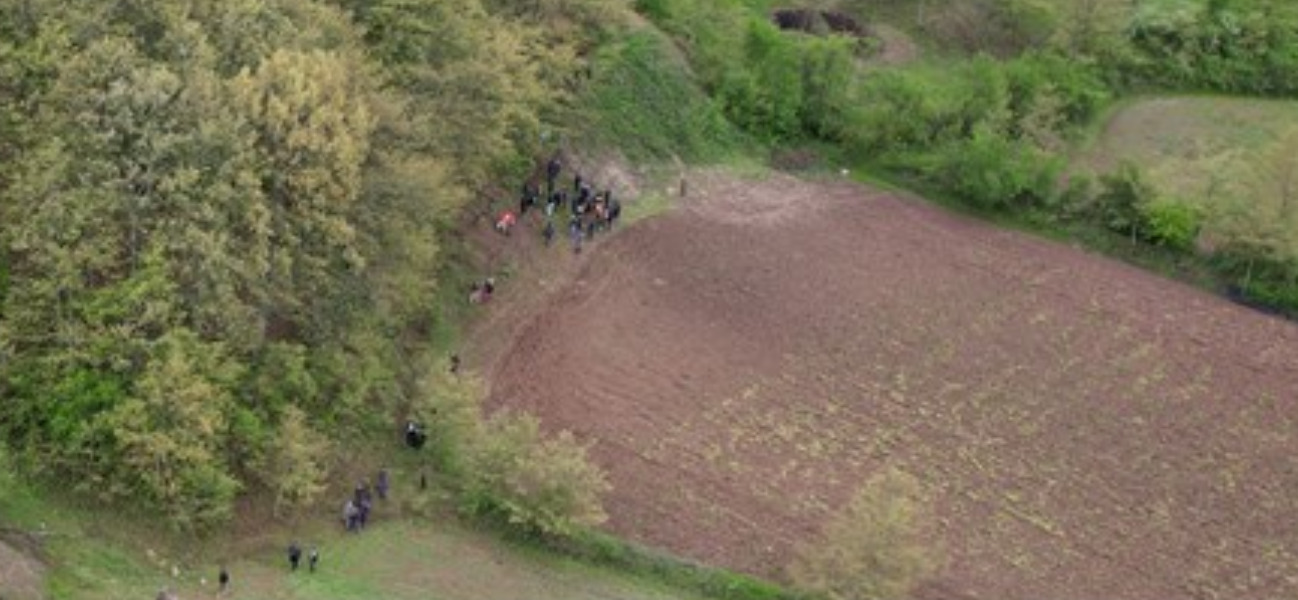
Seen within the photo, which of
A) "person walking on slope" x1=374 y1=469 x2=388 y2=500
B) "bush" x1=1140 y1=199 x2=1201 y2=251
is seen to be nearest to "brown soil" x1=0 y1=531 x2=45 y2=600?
"person walking on slope" x1=374 y1=469 x2=388 y2=500

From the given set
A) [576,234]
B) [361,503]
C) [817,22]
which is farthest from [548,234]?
[817,22]

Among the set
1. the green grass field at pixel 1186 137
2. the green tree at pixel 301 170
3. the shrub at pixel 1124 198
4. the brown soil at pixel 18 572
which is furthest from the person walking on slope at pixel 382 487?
the green grass field at pixel 1186 137

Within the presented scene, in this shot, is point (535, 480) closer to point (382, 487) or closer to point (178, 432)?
point (382, 487)

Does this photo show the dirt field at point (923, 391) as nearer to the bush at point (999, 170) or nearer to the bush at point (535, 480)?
the bush at point (999, 170)

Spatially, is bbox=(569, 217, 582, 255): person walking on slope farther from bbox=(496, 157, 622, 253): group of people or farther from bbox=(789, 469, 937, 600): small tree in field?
bbox=(789, 469, 937, 600): small tree in field

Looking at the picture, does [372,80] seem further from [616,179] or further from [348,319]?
[616,179]

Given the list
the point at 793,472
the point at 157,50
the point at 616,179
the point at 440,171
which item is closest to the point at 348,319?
the point at 440,171
